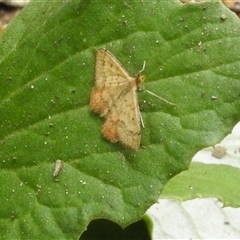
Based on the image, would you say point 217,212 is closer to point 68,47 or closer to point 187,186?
point 187,186

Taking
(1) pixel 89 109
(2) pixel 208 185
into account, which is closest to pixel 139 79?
(1) pixel 89 109

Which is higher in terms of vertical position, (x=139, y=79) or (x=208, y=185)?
(x=139, y=79)

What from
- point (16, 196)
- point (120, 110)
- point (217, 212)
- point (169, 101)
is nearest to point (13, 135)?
point (16, 196)

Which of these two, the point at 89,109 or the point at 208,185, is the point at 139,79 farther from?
the point at 208,185

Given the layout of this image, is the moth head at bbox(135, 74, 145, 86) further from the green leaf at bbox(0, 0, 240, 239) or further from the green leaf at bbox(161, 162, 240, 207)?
the green leaf at bbox(161, 162, 240, 207)

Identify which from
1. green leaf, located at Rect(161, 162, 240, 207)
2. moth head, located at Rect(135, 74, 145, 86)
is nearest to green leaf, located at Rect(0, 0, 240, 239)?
moth head, located at Rect(135, 74, 145, 86)

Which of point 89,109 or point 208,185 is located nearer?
point 89,109

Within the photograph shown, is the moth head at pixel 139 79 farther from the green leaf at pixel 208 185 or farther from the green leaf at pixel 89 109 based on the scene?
the green leaf at pixel 208 185
